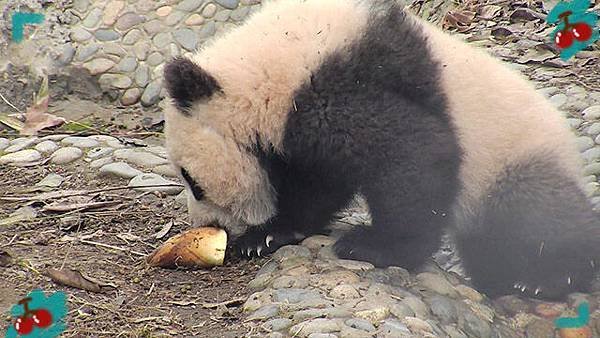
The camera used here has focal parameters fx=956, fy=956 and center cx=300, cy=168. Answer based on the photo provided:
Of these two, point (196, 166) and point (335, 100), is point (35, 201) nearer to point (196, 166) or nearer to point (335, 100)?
point (196, 166)

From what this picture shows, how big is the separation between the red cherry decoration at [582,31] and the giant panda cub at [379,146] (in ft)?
7.14

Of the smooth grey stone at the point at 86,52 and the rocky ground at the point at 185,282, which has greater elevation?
the rocky ground at the point at 185,282

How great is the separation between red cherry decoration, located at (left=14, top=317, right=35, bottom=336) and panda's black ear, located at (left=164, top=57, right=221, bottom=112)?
1.18 m

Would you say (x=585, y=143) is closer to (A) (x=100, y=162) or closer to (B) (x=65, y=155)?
(A) (x=100, y=162)

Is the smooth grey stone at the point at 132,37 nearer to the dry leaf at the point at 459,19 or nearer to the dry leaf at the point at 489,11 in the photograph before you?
the dry leaf at the point at 459,19

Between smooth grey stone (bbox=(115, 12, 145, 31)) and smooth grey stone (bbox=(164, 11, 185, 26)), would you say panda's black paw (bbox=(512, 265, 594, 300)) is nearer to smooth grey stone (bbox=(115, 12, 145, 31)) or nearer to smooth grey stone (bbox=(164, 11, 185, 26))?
smooth grey stone (bbox=(164, 11, 185, 26))

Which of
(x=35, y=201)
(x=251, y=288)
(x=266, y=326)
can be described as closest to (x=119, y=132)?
(x=35, y=201)

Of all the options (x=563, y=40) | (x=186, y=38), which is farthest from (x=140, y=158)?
(x=563, y=40)

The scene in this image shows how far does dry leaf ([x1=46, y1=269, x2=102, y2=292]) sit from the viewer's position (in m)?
3.96

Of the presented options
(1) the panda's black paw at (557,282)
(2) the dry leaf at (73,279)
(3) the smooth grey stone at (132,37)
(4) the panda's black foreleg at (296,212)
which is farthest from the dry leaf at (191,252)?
(3) the smooth grey stone at (132,37)

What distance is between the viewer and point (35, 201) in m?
5.11

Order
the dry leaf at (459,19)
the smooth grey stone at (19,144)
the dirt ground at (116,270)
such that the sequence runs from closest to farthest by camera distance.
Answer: the dirt ground at (116,270) < the smooth grey stone at (19,144) < the dry leaf at (459,19)

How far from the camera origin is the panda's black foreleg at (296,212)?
436 cm

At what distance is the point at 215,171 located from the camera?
4.29m
